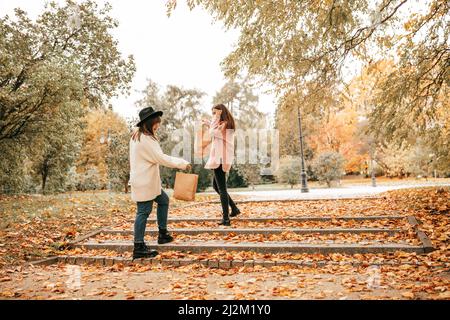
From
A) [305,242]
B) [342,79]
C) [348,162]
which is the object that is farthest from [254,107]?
[305,242]

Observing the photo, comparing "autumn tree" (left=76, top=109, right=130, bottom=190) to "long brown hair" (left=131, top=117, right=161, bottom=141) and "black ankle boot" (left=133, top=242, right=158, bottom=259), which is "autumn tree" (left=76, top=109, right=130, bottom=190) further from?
"black ankle boot" (left=133, top=242, right=158, bottom=259)

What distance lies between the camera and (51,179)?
19578 mm

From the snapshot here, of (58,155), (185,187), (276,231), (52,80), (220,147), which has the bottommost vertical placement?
(276,231)

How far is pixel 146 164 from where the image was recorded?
5082 mm

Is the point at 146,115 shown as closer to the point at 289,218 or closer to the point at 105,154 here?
the point at 289,218

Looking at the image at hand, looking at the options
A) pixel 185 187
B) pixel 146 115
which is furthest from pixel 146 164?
pixel 185 187

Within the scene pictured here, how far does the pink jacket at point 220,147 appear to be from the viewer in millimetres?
6391

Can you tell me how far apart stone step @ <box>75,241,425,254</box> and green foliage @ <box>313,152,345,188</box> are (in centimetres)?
1776

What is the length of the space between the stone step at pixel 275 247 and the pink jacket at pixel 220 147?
4.52 ft

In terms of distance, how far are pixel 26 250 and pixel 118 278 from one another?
236cm

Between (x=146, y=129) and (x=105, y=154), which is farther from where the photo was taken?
(x=105, y=154)

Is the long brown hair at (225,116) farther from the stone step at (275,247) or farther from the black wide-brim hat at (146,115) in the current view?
the stone step at (275,247)

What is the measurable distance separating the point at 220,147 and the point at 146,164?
5.63ft

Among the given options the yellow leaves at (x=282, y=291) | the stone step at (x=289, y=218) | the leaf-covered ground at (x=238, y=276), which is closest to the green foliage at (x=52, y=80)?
the leaf-covered ground at (x=238, y=276)
